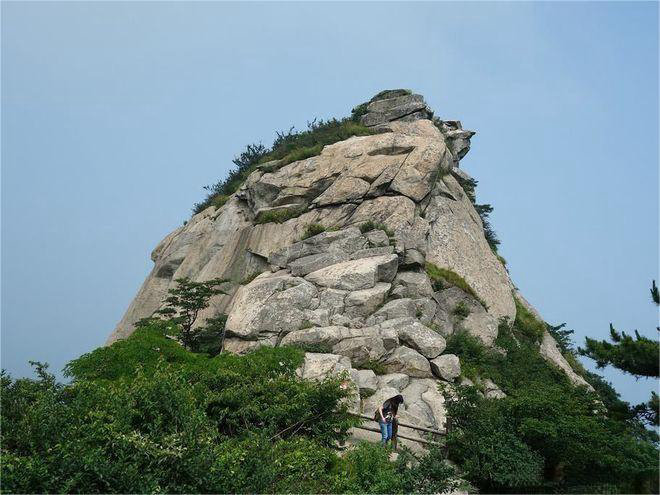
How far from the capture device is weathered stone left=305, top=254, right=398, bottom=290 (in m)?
25.9

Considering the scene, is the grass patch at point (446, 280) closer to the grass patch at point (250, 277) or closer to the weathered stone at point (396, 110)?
the grass patch at point (250, 277)

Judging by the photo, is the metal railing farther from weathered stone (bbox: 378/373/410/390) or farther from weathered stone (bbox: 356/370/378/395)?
weathered stone (bbox: 378/373/410/390)

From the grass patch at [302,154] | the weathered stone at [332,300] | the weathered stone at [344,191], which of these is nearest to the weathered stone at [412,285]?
the weathered stone at [332,300]

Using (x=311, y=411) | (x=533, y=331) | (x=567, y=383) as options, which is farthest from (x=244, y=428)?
(x=533, y=331)

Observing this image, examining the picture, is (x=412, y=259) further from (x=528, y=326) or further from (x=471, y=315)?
(x=528, y=326)

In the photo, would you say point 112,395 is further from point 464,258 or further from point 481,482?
point 464,258

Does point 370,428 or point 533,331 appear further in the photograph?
point 533,331

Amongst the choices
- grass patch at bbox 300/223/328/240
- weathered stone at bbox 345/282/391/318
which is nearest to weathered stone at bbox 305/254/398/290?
weathered stone at bbox 345/282/391/318

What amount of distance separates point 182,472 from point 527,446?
874cm

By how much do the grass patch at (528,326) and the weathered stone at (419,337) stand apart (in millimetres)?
8504

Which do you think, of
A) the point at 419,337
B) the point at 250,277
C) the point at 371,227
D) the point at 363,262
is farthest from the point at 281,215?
the point at 419,337

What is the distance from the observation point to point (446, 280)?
28266mm

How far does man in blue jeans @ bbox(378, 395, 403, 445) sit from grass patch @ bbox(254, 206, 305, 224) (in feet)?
51.2

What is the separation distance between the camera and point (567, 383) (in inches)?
963
